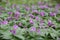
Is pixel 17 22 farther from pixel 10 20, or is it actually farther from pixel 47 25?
pixel 47 25

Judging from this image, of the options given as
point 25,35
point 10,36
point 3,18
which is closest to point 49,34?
point 25,35

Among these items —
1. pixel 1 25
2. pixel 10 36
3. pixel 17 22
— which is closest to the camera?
pixel 10 36

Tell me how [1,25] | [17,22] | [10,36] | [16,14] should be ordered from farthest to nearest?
1. [16,14]
2. [17,22]
3. [1,25]
4. [10,36]

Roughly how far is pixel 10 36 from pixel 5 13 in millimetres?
1615

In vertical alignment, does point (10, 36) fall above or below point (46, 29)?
below

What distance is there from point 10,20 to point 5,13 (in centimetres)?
65

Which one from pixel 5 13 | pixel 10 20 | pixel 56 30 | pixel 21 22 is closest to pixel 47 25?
pixel 56 30

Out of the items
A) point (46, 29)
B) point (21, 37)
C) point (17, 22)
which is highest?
point (17, 22)

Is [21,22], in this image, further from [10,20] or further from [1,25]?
[1,25]

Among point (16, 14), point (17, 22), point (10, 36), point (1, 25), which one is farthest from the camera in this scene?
point (16, 14)

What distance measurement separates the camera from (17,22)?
461 centimetres

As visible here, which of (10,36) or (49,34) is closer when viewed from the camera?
(10,36)

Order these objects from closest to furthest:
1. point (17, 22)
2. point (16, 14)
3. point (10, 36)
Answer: point (10, 36), point (17, 22), point (16, 14)

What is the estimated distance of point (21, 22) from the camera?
4629mm
